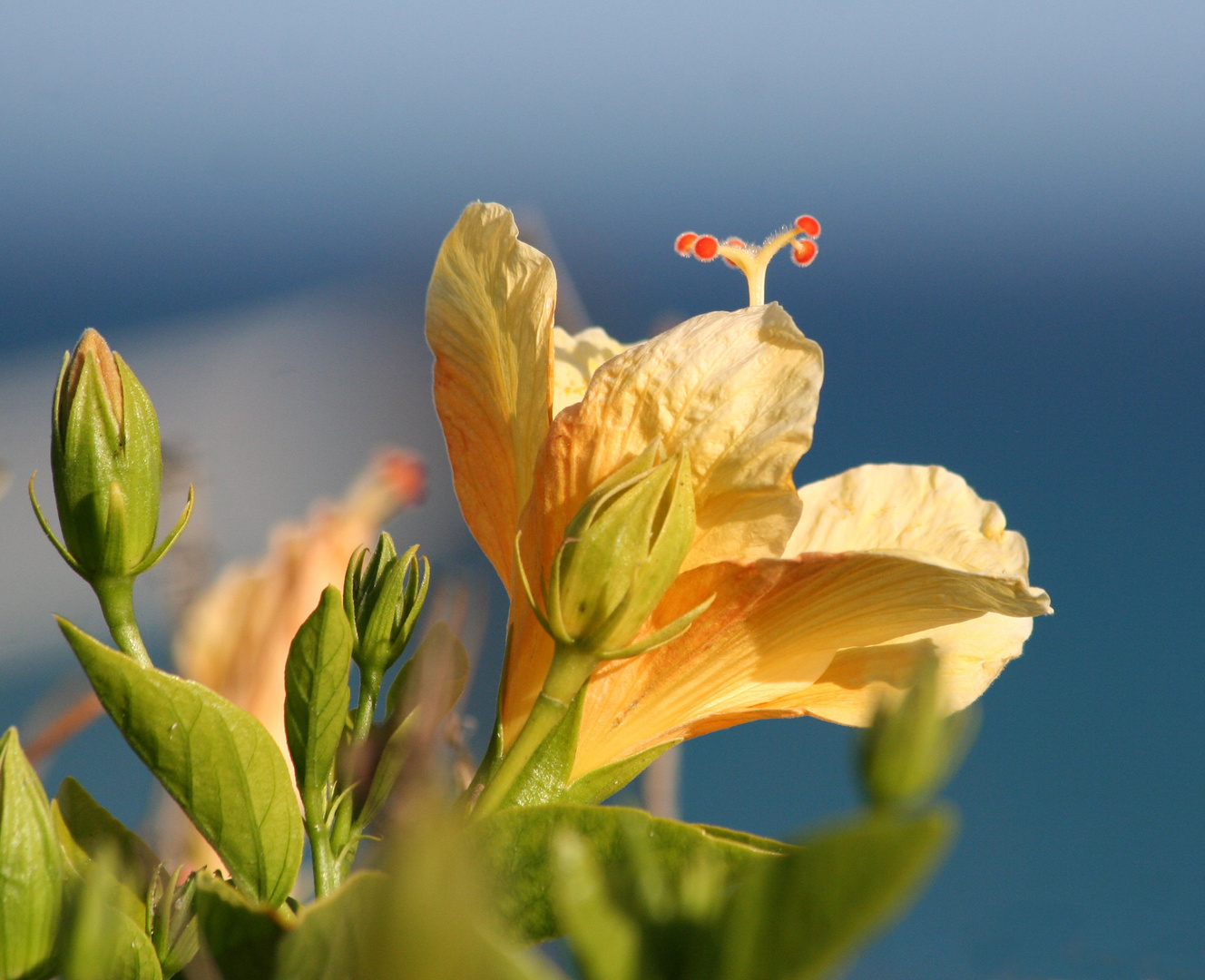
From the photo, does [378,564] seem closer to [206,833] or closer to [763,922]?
[206,833]

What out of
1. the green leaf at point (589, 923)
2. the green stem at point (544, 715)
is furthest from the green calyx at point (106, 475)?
the green leaf at point (589, 923)

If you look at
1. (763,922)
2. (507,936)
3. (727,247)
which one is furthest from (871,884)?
(727,247)

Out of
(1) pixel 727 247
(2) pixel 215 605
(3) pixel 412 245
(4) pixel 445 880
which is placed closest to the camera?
(4) pixel 445 880

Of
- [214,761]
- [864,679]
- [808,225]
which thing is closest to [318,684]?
[214,761]

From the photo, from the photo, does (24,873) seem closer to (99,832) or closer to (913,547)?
(99,832)

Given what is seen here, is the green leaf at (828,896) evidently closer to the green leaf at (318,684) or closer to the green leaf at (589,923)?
the green leaf at (589,923)

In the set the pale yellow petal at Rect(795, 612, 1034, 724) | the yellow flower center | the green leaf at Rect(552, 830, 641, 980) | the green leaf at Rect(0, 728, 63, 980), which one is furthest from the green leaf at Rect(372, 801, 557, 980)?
the yellow flower center

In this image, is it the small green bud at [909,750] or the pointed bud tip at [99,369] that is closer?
the small green bud at [909,750]
